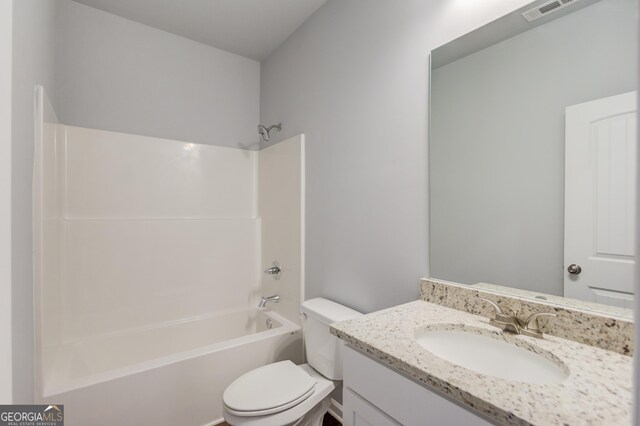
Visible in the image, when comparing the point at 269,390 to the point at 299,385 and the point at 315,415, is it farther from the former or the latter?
the point at 315,415

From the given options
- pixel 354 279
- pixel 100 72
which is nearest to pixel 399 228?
pixel 354 279

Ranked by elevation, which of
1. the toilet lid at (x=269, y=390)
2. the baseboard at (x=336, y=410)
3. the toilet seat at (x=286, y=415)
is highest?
the toilet lid at (x=269, y=390)

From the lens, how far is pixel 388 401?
799mm

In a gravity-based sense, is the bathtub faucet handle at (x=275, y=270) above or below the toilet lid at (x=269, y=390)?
above

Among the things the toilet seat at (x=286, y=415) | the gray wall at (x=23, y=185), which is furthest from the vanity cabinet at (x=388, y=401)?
the gray wall at (x=23, y=185)

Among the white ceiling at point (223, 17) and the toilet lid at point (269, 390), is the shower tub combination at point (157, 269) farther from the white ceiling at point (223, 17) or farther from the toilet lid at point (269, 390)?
the white ceiling at point (223, 17)

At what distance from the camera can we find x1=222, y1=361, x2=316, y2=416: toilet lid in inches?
48.8

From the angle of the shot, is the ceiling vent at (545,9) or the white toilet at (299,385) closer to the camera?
the ceiling vent at (545,9)

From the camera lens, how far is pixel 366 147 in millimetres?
1571

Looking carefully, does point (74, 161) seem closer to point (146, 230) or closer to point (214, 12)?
point (146, 230)

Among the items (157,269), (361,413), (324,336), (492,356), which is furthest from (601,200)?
(157,269)

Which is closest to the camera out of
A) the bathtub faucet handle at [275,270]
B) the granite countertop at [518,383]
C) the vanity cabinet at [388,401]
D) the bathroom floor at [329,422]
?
A: the granite countertop at [518,383]

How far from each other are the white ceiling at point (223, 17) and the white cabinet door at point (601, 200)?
5.77 ft

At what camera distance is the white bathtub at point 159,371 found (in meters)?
1.40
